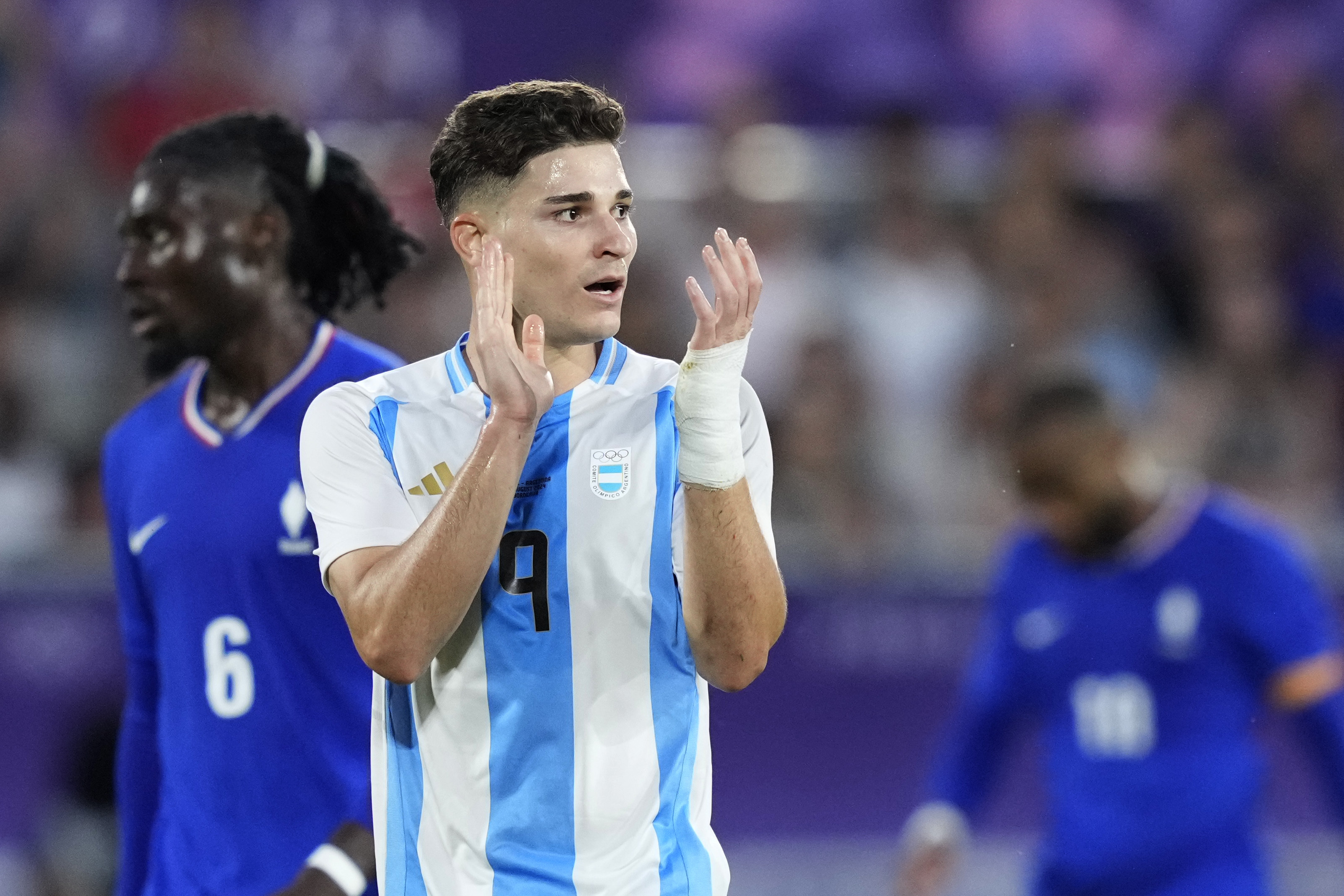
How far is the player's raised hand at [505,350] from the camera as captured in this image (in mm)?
2760

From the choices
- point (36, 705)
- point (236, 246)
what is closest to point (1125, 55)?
point (36, 705)

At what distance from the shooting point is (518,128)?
9.91 feet

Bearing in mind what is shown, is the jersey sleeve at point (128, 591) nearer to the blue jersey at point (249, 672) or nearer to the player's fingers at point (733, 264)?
the blue jersey at point (249, 672)

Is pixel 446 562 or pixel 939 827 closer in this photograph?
pixel 446 562

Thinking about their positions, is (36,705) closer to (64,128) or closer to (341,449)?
(64,128)

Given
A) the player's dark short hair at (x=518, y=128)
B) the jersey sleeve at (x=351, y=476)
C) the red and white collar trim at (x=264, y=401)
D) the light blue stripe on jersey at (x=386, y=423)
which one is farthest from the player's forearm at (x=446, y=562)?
the red and white collar trim at (x=264, y=401)

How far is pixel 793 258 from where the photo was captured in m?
8.96

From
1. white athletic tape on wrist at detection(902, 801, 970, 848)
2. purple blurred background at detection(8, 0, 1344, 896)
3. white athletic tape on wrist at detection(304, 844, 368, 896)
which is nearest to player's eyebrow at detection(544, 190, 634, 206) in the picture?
white athletic tape on wrist at detection(304, 844, 368, 896)

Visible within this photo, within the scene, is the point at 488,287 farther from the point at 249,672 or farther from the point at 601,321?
the point at 249,672

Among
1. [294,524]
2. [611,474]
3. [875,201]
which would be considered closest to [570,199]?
[611,474]

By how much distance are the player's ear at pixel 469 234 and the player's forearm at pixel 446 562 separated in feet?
1.36

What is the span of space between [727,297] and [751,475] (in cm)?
34

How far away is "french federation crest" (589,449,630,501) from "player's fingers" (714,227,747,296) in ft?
1.22

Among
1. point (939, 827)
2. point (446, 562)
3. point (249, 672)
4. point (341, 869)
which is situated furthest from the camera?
point (939, 827)
